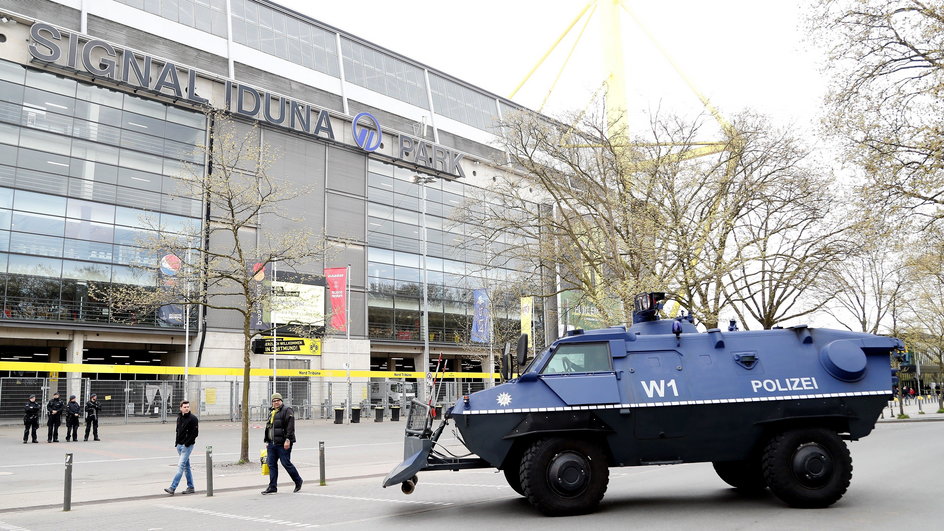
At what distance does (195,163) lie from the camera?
104ft

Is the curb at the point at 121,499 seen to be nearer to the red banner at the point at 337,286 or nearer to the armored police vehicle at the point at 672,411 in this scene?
the armored police vehicle at the point at 672,411

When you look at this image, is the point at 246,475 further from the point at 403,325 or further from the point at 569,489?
the point at 403,325

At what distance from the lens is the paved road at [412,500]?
9242 mm

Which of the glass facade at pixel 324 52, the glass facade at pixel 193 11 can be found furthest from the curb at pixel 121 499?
the glass facade at pixel 193 11

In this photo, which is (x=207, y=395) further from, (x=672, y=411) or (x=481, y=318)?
(x=672, y=411)

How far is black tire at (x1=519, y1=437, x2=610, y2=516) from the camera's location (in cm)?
946

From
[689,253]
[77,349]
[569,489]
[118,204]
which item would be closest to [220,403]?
[77,349]

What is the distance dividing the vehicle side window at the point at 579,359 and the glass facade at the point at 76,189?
100 feet

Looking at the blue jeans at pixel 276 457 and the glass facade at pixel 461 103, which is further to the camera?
the glass facade at pixel 461 103

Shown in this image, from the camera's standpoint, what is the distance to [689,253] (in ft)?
84.1

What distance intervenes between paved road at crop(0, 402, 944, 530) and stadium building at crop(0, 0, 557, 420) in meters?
12.8

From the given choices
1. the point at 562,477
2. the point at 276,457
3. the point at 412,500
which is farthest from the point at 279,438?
the point at 562,477

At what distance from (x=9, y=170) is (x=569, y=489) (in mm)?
35634

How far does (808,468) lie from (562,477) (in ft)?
10.9
